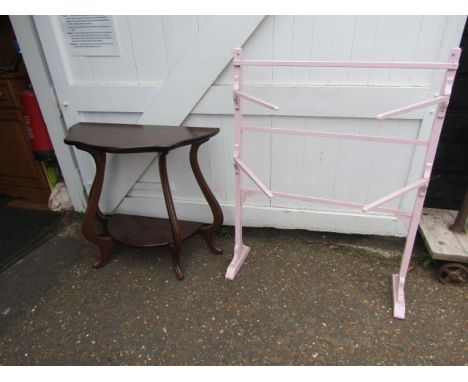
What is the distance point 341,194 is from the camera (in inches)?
79.4

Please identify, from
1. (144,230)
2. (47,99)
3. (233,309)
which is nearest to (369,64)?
(233,309)

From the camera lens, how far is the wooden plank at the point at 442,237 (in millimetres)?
1763

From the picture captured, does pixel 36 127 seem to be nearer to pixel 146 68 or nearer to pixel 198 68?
pixel 146 68

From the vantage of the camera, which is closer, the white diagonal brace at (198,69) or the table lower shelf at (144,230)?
the white diagonal brace at (198,69)

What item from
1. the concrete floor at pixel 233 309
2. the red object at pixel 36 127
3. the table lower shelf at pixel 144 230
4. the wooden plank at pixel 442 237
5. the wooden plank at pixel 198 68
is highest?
the wooden plank at pixel 198 68

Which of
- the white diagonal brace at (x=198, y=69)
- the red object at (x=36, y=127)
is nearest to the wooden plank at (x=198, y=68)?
the white diagonal brace at (x=198, y=69)

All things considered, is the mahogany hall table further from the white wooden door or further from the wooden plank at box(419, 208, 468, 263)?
the wooden plank at box(419, 208, 468, 263)

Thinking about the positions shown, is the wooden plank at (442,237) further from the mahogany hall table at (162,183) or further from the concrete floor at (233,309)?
the mahogany hall table at (162,183)

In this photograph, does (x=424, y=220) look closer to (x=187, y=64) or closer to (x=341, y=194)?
(x=341, y=194)

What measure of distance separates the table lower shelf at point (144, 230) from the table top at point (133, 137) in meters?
0.61

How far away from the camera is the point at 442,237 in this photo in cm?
188

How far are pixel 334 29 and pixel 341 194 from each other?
964 millimetres

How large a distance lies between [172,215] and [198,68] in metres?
0.85

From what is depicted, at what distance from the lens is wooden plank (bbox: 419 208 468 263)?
176 centimetres
